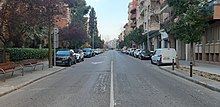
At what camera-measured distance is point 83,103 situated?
10.3 m

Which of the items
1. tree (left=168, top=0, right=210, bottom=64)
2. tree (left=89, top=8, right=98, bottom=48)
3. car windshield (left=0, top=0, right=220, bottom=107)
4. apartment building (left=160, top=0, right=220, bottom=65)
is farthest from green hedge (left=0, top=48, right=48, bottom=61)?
tree (left=89, top=8, right=98, bottom=48)

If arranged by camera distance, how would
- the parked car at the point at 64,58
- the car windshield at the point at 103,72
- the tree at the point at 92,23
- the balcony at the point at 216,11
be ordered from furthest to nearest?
1. the tree at the point at 92,23
2. the parked car at the point at 64,58
3. the balcony at the point at 216,11
4. the car windshield at the point at 103,72

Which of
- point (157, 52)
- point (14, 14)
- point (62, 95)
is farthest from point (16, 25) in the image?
point (157, 52)

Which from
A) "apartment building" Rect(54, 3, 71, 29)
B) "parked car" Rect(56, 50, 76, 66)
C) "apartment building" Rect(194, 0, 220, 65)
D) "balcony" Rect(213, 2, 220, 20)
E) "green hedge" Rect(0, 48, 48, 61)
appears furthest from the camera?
"parked car" Rect(56, 50, 76, 66)

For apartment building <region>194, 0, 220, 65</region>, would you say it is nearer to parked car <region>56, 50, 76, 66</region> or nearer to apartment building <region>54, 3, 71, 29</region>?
apartment building <region>54, 3, 71, 29</region>

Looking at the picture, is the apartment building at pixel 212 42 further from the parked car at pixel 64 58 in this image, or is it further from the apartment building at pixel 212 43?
the parked car at pixel 64 58

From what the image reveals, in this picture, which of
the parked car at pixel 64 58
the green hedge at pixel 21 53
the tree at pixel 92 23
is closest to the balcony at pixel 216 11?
the parked car at pixel 64 58

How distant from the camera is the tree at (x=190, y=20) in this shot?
94.3 feet

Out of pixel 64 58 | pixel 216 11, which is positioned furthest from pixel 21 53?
pixel 216 11

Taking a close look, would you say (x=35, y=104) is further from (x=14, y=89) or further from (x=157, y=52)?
(x=157, y=52)

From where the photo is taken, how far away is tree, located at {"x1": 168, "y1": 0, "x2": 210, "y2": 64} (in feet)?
94.3

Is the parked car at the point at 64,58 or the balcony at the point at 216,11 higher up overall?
the balcony at the point at 216,11

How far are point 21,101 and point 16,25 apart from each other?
11.6 metres

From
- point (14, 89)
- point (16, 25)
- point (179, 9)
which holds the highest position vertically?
point (179, 9)
